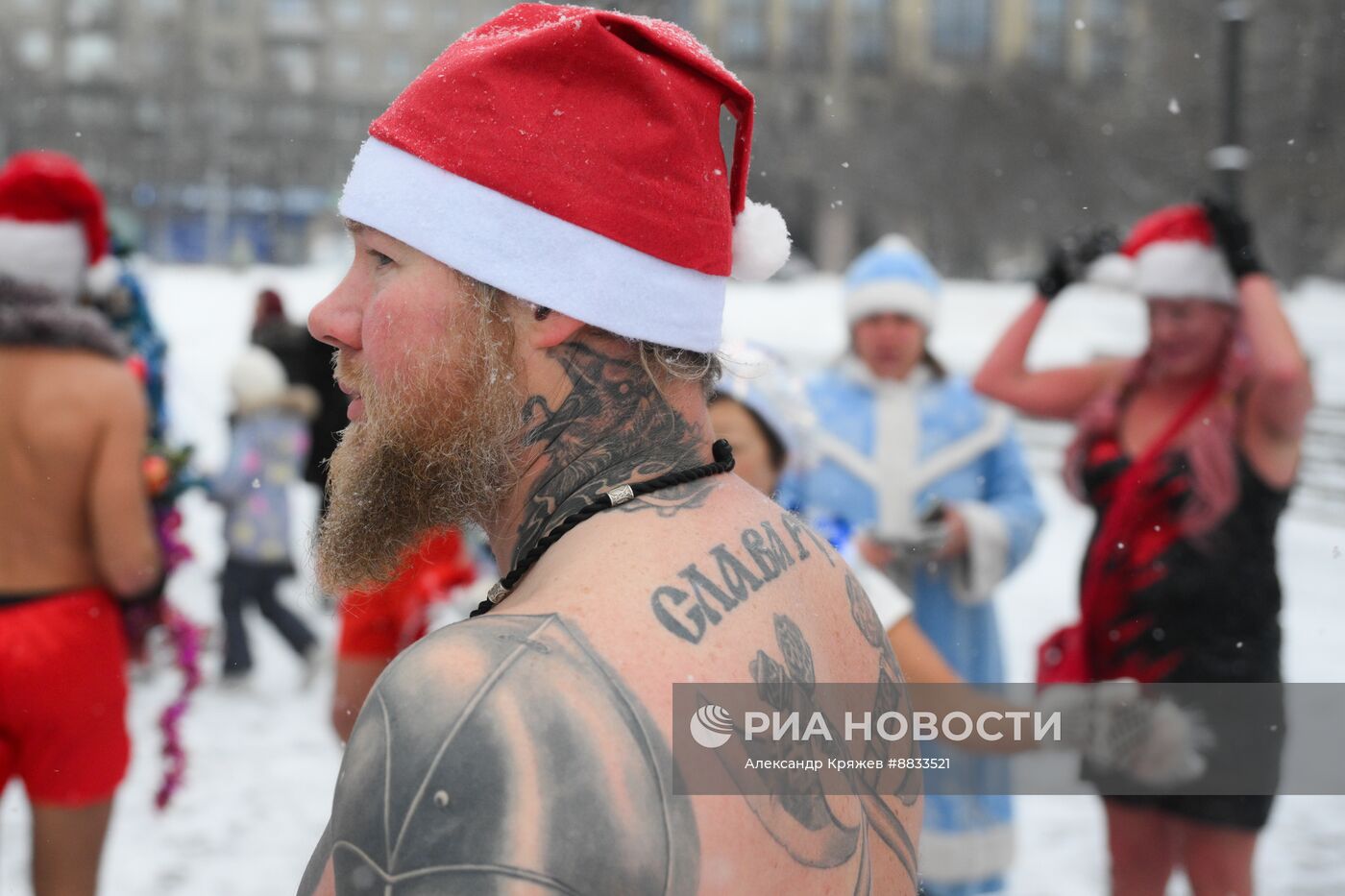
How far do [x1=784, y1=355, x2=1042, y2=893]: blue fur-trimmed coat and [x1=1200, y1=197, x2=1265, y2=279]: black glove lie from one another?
78 cm

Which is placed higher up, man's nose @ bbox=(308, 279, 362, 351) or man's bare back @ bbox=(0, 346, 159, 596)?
man's nose @ bbox=(308, 279, 362, 351)

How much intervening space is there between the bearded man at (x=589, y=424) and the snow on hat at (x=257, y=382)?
5.05 meters

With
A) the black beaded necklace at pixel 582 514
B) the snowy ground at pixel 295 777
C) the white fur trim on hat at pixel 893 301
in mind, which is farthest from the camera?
the snowy ground at pixel 295 777

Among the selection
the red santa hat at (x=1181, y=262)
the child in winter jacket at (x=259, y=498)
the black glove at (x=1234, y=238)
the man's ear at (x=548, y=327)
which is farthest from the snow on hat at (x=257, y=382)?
the man's ear at (x=548, y=327)

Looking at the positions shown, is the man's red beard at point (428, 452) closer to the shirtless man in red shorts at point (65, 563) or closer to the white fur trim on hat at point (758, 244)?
the white fur trim on hat at point (758, 244)

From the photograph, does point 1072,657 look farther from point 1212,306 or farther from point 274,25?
point 274,25

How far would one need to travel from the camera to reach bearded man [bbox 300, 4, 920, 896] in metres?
1.08

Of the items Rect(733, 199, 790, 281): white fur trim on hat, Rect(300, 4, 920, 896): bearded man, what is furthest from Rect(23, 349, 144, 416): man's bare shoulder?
Rect(733, 199, 790, 281): white fur trim on hat

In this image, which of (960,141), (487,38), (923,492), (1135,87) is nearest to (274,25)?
(1135,87)

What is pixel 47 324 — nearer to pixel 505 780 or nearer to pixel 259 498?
pixel 505 780

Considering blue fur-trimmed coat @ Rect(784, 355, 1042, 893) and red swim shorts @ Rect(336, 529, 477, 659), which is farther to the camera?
blue fur-trimmed coat @ Rect(784, 355, 1042, 893)

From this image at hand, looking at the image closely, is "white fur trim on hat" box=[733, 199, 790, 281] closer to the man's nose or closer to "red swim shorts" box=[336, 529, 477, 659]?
the man's nose

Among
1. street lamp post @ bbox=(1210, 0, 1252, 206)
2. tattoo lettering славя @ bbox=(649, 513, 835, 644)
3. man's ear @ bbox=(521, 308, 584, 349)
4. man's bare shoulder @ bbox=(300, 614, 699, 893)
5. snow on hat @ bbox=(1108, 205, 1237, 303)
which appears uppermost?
street lamp post @ bbox=(1210, 0, 1252, 206)

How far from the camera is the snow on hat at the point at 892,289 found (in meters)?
3.92
